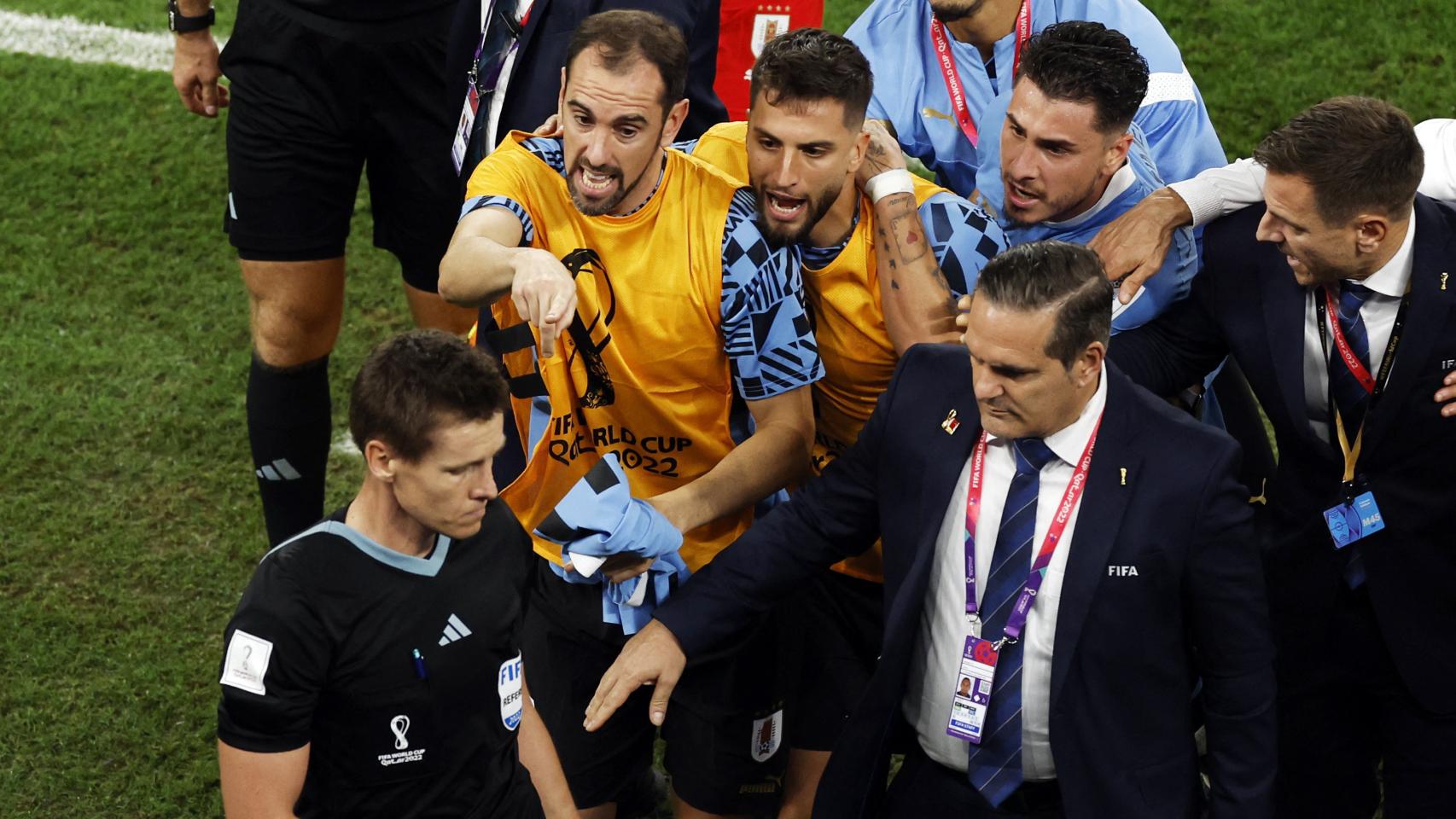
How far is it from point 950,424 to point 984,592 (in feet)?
1.04

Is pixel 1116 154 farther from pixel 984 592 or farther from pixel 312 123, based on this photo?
pixel 312 123

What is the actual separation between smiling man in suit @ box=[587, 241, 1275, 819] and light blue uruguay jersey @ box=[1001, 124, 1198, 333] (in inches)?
18.6

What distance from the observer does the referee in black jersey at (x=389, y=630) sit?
2.84m

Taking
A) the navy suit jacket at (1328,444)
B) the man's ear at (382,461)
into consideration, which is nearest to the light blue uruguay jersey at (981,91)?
the navy suit jacket at (1328,444)

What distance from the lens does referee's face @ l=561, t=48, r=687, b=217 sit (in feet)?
11.7

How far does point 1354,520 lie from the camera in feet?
11.5

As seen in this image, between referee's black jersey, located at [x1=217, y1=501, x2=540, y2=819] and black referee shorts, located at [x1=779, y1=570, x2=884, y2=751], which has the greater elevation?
referee's black jersey, located at [x1=217, y1=501, x2=540, y2=819]

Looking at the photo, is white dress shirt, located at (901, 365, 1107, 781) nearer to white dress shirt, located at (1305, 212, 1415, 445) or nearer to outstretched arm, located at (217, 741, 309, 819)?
white dress shirt, located at (1305, 212, 1415, 445)

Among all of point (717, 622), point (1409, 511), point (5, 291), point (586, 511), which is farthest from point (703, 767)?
point (5, 291)

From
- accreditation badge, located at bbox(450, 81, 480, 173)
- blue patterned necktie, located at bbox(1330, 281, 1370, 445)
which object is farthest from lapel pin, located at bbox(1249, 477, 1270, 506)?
accreditation badge, located at bbox(450, 81, 480, 173)

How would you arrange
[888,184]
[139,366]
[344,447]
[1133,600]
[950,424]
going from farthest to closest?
1. [139,366]
2. [344,447]
3. [888,184]
4. [950,424]
5. [1133,600]

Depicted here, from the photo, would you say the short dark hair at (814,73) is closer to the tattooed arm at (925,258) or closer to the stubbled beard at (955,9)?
the tattooed arm at (925,258)

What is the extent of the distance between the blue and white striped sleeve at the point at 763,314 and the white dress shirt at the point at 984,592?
1.69ft

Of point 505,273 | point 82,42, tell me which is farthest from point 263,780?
point 82,42
